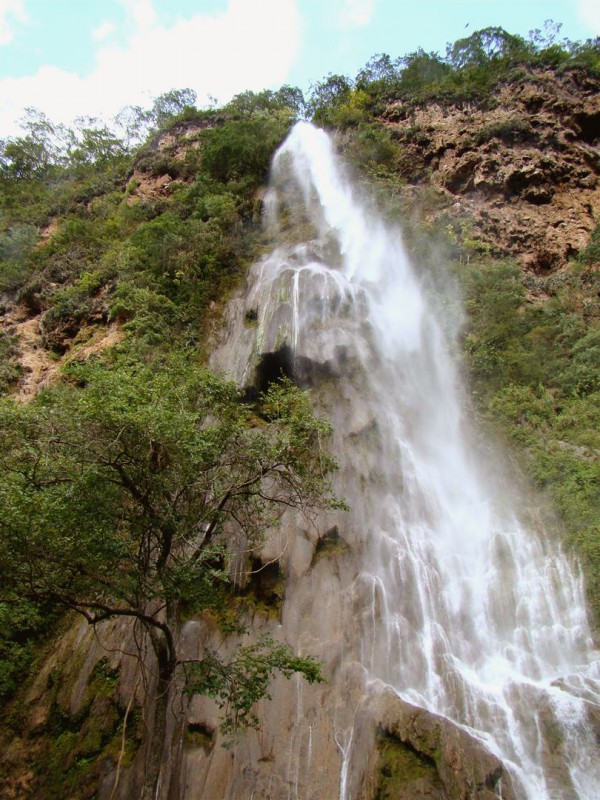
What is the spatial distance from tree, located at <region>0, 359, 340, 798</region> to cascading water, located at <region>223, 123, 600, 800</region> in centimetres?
272

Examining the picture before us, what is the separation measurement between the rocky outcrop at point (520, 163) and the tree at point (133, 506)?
52.1ft

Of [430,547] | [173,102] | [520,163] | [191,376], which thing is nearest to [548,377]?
[430,547]

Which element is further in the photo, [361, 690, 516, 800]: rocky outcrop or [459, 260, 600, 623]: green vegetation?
[459, 260, 600, 623]: green vegetation

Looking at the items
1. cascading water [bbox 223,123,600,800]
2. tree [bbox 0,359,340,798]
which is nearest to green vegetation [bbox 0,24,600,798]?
tree [bbox 0,359,340,798]

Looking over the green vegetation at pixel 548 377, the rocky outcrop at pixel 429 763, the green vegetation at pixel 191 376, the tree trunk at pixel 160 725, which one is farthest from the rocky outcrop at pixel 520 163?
the tree trunk at pixel 160 725

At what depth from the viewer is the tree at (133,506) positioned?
19.6ft

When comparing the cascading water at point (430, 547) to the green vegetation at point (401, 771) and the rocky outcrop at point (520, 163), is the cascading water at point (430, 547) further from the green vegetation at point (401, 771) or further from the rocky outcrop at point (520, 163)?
the rocky outcrop at point (520, 163)

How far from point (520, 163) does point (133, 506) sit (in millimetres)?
21167

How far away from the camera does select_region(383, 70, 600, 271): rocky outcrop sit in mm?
19266

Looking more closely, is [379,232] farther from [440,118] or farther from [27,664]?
[27,664]

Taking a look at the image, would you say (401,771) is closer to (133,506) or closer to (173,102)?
(133,506)

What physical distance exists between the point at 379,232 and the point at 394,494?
12563mm

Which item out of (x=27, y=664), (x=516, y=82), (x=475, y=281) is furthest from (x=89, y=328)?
(x=516, y=82)

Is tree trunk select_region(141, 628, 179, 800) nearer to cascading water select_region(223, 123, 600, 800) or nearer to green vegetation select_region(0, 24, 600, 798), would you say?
green vegetation select_region(0, 24, 600, 798)
